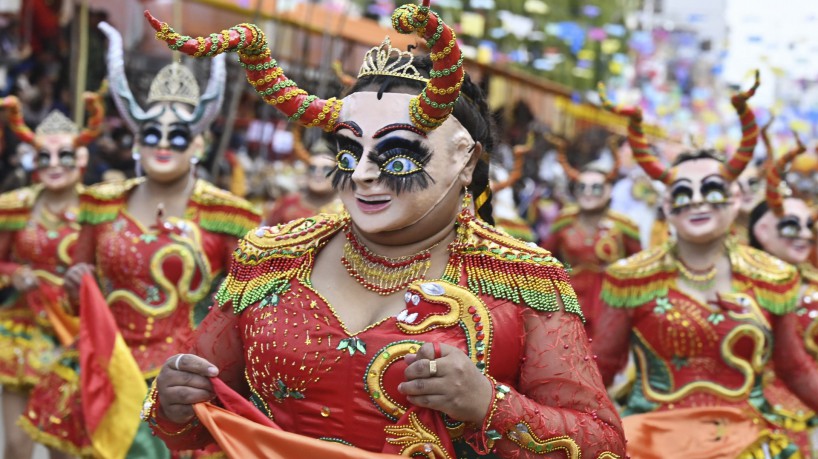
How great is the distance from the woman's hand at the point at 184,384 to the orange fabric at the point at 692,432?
2.06 m

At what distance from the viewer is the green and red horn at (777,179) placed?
6.34m

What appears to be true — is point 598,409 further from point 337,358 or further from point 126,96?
point 126,96

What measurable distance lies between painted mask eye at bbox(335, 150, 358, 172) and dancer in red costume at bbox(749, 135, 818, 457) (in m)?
2.67

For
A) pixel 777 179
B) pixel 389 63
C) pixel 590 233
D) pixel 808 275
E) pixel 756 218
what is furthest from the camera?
pixel 590 233

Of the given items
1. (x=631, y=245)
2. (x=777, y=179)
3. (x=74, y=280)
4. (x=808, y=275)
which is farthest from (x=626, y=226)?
(x=74, y=280)

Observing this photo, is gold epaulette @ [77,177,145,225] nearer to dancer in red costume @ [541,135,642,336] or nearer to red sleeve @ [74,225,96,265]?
red sleeve @ [74,225,96,265]

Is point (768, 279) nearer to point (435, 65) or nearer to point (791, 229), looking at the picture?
point (791, 229)

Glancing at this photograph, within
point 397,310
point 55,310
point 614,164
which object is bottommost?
point 55,310

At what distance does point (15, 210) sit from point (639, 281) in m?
3.81

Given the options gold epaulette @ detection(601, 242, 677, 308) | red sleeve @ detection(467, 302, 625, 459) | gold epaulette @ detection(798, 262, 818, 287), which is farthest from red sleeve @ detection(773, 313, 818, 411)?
red sleeve @ detection(467, 302, 625, 459)

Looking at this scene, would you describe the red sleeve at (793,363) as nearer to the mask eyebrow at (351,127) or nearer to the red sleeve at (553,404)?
the red sleeve at (553,404)

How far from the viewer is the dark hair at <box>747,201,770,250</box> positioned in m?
6.96

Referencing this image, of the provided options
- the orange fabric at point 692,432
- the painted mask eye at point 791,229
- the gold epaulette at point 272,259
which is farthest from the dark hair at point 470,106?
the painted mask eye at point 791,229

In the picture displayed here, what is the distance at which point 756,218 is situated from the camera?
7.01 metres
